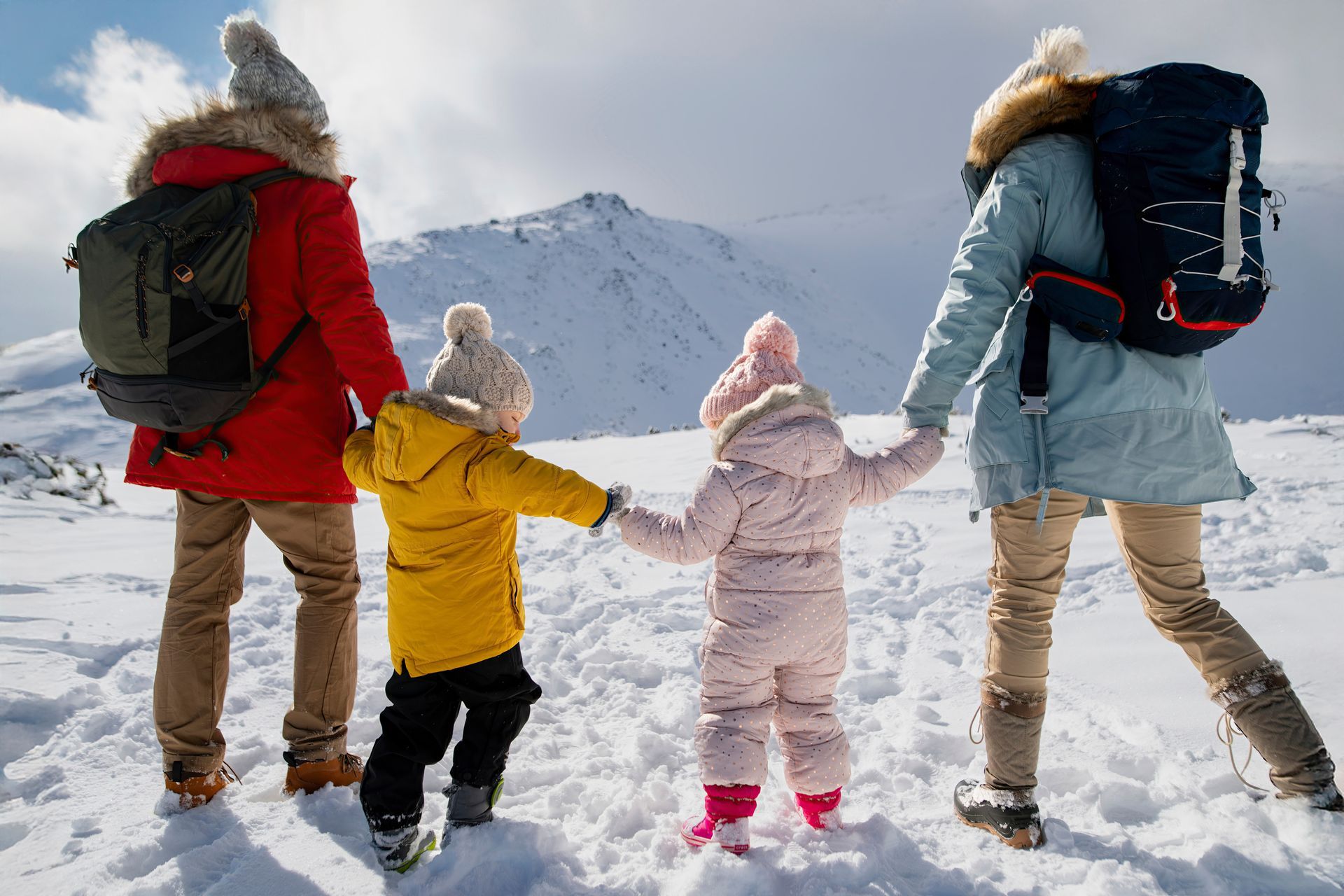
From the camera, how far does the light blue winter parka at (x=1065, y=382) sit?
2131 mm

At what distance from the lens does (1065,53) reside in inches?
92.0

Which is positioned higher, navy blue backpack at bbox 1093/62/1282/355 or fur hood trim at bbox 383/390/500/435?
navy blue backpack at bbox 1093/62/1282/355

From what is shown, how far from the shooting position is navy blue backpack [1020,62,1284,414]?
78.1 inches

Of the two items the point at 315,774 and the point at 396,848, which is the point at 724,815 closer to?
the point at 396,848

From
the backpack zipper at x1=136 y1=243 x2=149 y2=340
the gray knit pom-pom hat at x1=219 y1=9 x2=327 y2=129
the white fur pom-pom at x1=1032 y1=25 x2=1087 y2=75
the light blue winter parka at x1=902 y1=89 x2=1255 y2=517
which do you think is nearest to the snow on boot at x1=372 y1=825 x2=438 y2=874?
the backpack zipper at x1=136 y1=243 x2=149 y2=340

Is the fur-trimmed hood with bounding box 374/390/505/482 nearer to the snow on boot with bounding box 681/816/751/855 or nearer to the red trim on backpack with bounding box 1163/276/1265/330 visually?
the snow on boot with bounding box 681/816/751/855

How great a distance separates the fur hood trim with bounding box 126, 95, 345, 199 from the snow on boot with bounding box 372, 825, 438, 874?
2.21 m

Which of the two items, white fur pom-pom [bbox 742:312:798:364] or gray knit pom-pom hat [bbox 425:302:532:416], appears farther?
white fur pom-pom [bbox 742:312:798:364]

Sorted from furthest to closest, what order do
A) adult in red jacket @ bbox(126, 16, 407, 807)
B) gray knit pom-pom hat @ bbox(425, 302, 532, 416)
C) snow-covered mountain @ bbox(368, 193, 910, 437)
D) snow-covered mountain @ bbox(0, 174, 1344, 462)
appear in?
snow-covered mountain @ bbox(368, 193, 910, 437) < snow-covered mountain @ bbox(0, 174, 1344, 462) < adult in red jacket @ bbox(126, 16, 407, 807) < gray knit pom-pom hat @ bbox(425, 302, 532, 416)

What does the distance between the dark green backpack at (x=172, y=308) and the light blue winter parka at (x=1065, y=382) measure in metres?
2.17

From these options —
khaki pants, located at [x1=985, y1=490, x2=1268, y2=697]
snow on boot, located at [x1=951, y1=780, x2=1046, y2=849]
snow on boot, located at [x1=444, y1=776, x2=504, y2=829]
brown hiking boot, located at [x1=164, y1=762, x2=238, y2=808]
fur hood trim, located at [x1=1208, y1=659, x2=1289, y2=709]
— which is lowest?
brown hiking boot, located at [x1=164, y1=762, x2=238, y2=808]

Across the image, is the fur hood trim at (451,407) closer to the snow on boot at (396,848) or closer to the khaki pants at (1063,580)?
the snow on boot at (396,848)

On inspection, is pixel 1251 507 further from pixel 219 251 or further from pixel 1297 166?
pixel 1297 166

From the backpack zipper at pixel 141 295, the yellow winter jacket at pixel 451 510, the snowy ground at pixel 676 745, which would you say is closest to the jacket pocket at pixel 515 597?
the yellow winter jacket at pixel 451 510
